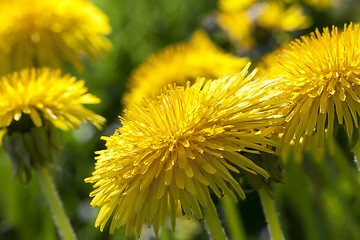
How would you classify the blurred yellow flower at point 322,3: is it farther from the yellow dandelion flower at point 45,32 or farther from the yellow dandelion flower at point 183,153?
the yellow dandelion flower at point 183,153

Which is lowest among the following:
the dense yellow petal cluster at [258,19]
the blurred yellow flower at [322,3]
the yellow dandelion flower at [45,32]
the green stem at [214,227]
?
the green stem at [214,227]

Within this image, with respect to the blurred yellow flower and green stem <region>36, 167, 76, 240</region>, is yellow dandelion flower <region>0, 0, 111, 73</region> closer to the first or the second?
green stem <region>36, 167, 76, 240</region>

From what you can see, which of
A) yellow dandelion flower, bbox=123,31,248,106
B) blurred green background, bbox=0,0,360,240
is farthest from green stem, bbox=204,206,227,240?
yellow dandelion flower, bbox=123,31,248,106

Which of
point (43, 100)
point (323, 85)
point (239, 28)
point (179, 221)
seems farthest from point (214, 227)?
point (239, 28)

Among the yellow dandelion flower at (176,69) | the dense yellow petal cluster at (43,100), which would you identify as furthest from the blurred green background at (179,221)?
the yellow dandelion flower at (176,69)

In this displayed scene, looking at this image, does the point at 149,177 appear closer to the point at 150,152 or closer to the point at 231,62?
the point at 150,152

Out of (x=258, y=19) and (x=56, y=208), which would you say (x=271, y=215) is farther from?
(x=258, y=19)
